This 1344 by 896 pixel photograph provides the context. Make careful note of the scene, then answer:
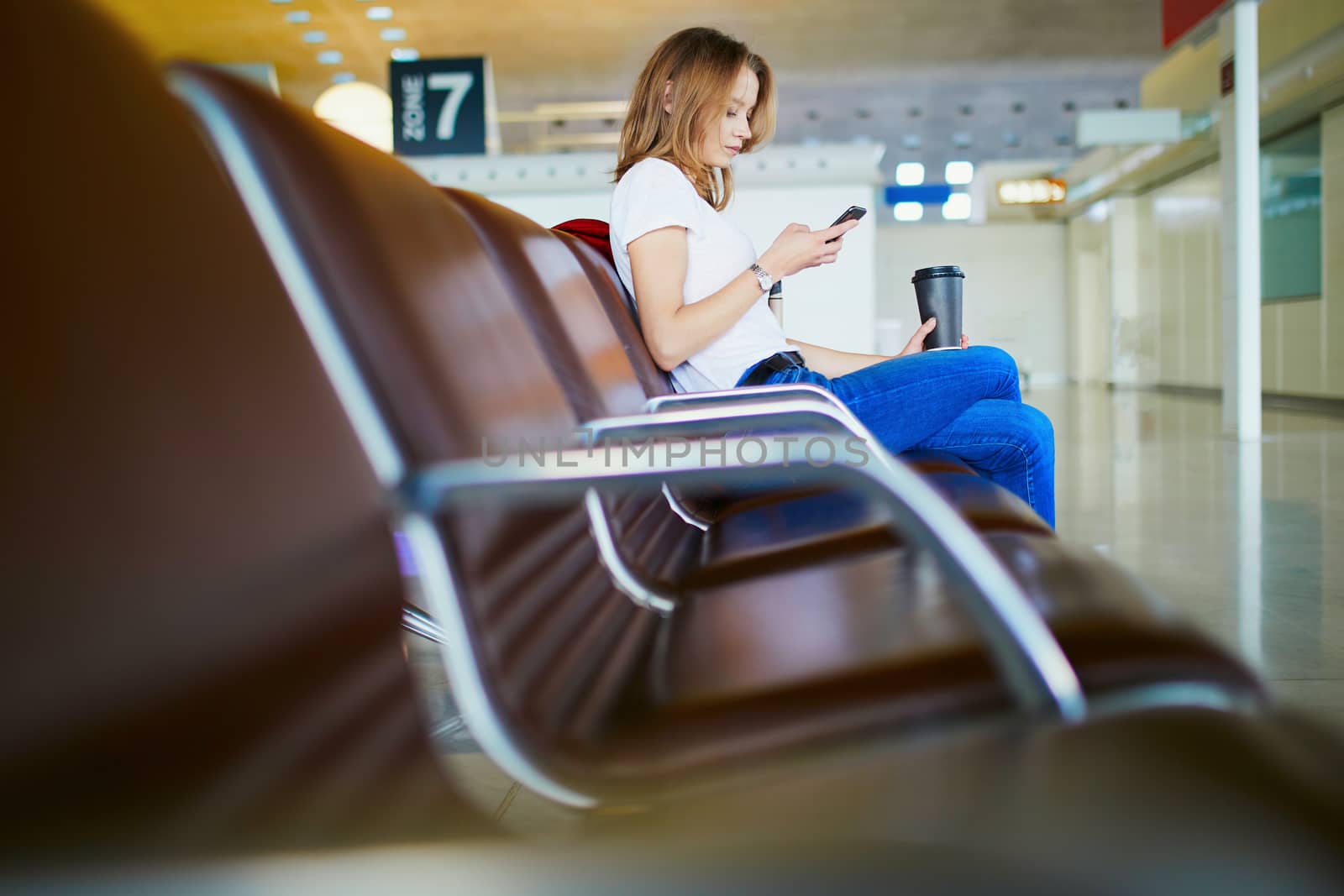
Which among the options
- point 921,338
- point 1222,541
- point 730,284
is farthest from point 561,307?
point 1222,541

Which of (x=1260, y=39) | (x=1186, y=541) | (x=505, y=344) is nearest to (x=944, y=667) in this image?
(x=505, y=344)

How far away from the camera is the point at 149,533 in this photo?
580mm

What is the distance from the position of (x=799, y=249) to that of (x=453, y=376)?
1.14 metres

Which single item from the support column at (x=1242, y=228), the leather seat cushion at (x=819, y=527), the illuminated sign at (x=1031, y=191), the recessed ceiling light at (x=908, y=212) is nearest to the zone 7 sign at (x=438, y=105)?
the support column at (x=1242, y=228)

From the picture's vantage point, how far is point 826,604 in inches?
33.9

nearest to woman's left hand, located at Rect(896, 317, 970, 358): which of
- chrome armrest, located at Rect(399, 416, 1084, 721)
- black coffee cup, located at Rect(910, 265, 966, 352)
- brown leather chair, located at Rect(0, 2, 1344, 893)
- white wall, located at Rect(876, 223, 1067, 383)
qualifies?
black coffee cup, located at Rect(910, 265, 966, 352)

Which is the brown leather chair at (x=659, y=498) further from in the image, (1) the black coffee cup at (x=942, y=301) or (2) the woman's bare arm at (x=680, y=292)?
(1) the black coffee cup at (x=942, y=301)

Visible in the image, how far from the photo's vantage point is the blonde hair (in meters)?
1.84

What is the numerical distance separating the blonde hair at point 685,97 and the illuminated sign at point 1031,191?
13563 millimetres

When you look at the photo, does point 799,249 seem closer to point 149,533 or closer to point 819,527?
point 819,527

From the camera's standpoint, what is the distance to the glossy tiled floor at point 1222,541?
1.50m

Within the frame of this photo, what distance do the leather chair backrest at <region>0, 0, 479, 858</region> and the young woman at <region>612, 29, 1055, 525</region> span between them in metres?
1.10

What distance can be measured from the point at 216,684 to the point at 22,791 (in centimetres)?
11

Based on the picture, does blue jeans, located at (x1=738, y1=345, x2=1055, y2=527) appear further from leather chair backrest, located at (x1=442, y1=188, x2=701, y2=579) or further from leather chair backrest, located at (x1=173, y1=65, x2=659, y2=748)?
leather chair backrest, located at (x1=173, y1=65, x2=659, y2=748)
